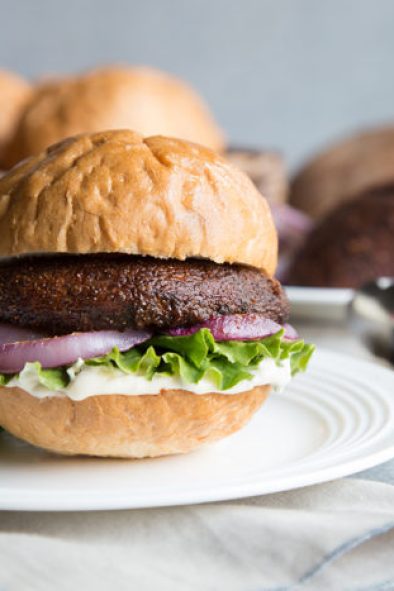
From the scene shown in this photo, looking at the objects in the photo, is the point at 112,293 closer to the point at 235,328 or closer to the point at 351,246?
the point at 235,328

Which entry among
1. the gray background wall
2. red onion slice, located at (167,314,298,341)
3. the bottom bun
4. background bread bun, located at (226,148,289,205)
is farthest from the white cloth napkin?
the gray background wall

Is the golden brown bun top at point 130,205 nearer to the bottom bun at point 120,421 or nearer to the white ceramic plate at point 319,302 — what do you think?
the bottom bun at point 120,421

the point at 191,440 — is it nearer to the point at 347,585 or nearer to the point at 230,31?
the point at 347,585

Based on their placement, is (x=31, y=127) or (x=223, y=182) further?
(x=31, y=127)

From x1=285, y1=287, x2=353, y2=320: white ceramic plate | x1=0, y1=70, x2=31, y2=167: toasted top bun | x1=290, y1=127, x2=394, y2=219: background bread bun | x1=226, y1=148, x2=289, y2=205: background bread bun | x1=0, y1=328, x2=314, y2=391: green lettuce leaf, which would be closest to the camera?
x1=0, y1=328, x2=314, y2=391: green lettuce leaf

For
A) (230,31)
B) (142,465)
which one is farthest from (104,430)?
(230,31)

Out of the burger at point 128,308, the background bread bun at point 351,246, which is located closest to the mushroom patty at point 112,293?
the burger at point 128,308

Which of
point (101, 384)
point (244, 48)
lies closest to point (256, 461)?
point (101, 384)

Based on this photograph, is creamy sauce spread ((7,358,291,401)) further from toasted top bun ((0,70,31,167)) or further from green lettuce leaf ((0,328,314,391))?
toasted top bun ((0,70,31,167))

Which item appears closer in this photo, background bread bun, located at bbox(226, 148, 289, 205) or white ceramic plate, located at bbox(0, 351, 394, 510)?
white ceramic plate, located at bbox(0, 351, 394, 510)
